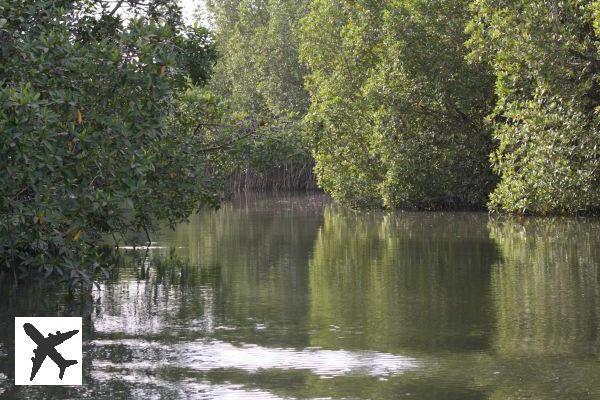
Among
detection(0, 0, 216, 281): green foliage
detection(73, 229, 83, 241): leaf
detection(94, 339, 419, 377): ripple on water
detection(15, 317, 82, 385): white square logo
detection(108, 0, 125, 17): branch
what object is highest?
detection(108, 0, 125, 17): branch

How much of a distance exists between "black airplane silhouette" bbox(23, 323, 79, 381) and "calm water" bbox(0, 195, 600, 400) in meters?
0.22

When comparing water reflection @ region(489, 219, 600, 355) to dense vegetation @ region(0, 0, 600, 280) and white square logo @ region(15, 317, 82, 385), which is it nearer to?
white square logo @ region(15, 317, 82, 385)

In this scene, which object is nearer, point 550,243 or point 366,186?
point 550,243

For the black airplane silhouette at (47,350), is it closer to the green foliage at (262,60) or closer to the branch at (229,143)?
the branch at (229,143)

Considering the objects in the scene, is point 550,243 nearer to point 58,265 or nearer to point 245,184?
point 58,265

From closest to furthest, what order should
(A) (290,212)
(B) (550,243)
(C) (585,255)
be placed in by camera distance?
1. (C) (585,255)
2. (B) (550,243)
3. (A) (290,212)

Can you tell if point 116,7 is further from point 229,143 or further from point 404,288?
point 404,288

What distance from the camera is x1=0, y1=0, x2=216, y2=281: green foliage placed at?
12.7 m

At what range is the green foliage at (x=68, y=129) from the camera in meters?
12.7

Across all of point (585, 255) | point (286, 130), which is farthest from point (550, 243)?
point (286, 130)

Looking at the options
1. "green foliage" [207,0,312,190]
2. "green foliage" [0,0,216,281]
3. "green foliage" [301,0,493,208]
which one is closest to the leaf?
"green foliage" [0,0,216,281]

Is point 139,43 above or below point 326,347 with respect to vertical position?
above

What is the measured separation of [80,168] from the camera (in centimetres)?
1335

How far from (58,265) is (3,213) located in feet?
2.75
